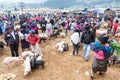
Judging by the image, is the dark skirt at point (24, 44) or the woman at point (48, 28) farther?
the woman at point (48, 28)

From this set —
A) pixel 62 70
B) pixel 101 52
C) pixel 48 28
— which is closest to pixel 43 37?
pixel 48 28

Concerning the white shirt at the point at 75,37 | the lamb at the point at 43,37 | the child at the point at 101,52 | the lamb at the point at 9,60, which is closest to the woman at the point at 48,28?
the lamb at the point at 43,37

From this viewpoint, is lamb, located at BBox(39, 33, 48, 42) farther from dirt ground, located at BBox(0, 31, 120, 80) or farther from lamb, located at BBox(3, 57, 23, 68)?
lamb, located at BBox(3, 57, 23, 68)

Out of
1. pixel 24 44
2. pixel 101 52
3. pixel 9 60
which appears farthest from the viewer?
pixel 24 44

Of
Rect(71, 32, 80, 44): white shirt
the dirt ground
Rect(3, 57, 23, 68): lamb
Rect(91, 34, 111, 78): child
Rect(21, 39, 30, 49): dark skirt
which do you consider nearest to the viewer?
Rect(91, 34, 111, 78): child

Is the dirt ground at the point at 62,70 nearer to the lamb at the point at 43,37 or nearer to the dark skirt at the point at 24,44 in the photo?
the dark skirt at the point at 24,44

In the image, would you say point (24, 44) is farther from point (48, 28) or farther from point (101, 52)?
point (101, 52)

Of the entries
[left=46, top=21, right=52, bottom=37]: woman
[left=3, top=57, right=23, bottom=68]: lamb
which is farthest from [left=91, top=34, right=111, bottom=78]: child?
[left=46, top=21, right=52, bottom=37]: woman


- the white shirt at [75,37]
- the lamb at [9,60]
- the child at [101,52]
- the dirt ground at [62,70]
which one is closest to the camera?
the child at [101,52]

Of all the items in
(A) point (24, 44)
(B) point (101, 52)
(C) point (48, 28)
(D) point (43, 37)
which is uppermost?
(B) point (101, 52)

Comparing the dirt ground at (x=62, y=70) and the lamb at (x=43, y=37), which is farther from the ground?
the lamb at (x=43, y=37)

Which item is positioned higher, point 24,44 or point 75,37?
point 75,37

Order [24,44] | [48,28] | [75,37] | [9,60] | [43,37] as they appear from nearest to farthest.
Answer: [9,60] → [75,37] → [24,44] → [43,37] → [48,28]

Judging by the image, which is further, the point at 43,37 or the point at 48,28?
the point at 48,28
